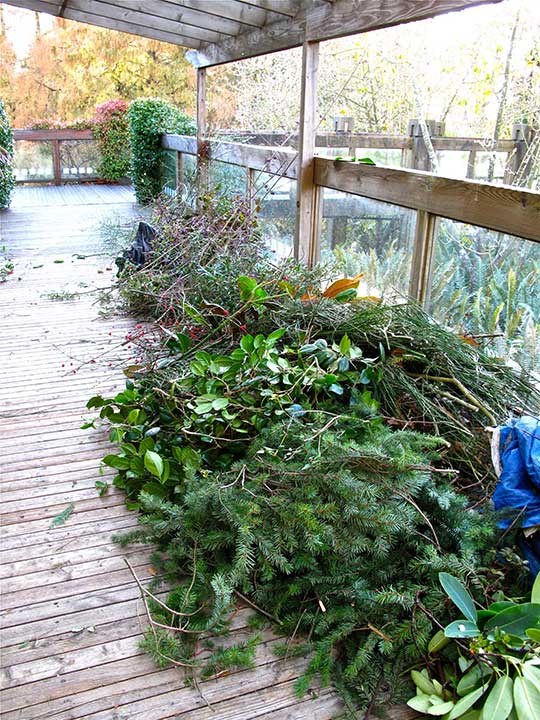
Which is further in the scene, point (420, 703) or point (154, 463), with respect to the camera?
point (154, 463)

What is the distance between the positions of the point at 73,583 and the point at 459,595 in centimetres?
135

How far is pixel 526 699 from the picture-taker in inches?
66.2

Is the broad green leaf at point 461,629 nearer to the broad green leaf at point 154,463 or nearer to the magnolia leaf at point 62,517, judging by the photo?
the broad green leaf at point 154,463

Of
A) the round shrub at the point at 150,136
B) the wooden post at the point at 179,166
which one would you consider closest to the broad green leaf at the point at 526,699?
the wooden post at the point at 179,166

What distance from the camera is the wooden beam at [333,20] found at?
136 inches

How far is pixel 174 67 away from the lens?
20.3 m

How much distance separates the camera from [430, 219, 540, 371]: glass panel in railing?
3.17 m

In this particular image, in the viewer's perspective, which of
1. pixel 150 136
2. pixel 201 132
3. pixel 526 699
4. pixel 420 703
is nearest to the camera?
pixel 526 699

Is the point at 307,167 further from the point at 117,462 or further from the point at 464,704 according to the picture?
the point at 464,704

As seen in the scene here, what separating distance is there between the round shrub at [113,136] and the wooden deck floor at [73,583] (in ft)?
37.0

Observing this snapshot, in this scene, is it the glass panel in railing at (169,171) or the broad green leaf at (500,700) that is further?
the glass panel in railing at (169,171)

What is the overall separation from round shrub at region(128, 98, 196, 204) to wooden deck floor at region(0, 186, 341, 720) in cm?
657

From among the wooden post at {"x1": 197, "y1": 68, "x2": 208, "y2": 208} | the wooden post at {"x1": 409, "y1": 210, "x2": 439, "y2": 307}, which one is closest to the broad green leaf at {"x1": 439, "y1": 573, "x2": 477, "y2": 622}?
the wooden post at {"x1": 409, "y1": 210, "x2": 439, "y2": 307}

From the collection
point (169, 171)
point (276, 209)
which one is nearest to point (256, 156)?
point (276, 209)
